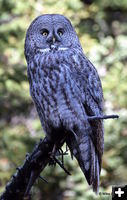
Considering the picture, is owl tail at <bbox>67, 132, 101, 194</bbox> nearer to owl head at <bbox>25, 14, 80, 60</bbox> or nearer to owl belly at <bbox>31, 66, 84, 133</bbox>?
owl belly at <bbox>31, 66, 84, 133</bbox>

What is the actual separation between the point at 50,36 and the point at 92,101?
26.1 inches

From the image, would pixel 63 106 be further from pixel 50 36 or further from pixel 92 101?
pixel 50 36

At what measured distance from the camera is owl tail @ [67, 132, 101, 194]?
169 inches

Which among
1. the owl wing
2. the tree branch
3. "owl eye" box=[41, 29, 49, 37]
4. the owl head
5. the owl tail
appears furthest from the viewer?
"owl eye" box=[41, 29, 49, 37]

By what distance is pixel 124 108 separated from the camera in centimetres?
816

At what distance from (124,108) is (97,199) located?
165 centimetres

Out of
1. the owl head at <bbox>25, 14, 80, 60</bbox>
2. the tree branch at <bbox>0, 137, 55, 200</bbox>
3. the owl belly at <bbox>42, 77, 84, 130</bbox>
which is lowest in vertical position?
the tree branch at <bbox>0, 137, 55, 200</bbox>

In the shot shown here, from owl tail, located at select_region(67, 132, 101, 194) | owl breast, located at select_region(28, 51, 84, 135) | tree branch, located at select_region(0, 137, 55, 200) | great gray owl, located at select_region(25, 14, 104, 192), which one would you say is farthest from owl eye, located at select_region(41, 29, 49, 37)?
tree branch, located at select_region(0, 137, 55, 200)

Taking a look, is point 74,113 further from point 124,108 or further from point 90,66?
point 124,108

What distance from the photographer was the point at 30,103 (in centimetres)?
909

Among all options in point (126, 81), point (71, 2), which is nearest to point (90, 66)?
point (126, 81)

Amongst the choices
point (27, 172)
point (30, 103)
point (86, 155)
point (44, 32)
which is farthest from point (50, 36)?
point (30, 103)

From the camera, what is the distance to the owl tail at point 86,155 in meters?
4.30

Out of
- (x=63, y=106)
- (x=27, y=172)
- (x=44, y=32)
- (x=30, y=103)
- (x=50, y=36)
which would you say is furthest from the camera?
(x=30, y=103)
